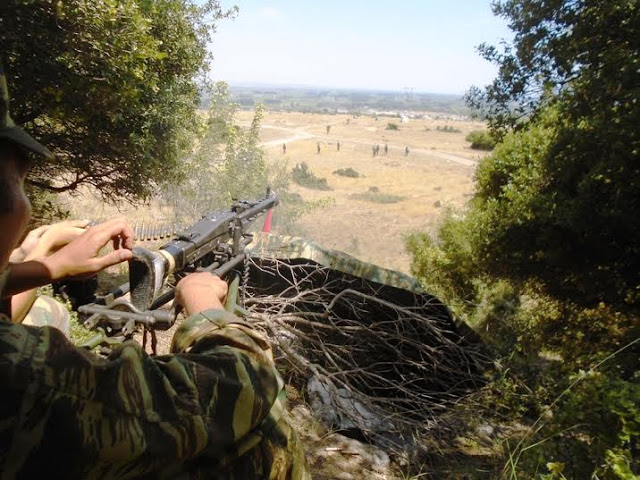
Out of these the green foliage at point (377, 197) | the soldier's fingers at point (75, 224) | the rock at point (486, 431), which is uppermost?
the soldier's fingers at point (75, 224)

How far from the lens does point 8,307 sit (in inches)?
77.5

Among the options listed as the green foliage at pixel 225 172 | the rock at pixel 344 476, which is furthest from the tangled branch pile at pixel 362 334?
the green foliage at pixel 225 172

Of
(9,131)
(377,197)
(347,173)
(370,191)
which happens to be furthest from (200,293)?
(347,173)

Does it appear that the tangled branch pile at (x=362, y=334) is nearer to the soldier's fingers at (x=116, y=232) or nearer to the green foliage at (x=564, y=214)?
the soldier's fingers at (x=116, y=232)

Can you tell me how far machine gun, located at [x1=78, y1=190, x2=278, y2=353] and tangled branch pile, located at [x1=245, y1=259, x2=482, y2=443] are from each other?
5.14 feet

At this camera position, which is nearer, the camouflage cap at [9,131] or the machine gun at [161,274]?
the camouflage cap at [9,131]

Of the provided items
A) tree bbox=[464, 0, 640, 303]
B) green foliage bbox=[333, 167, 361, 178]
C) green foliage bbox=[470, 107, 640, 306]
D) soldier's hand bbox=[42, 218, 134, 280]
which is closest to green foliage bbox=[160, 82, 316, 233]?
green foliage bbox=[470, 107, 640, 306]

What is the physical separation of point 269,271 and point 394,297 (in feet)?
4.46

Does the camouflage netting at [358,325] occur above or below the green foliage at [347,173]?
above

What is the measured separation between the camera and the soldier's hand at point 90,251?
1.89 meters

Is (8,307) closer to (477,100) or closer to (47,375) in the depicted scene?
(47,375)

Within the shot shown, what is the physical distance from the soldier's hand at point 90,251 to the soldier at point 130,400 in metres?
0.63

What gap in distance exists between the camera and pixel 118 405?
945mm

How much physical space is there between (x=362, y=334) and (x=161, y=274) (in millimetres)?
2915
